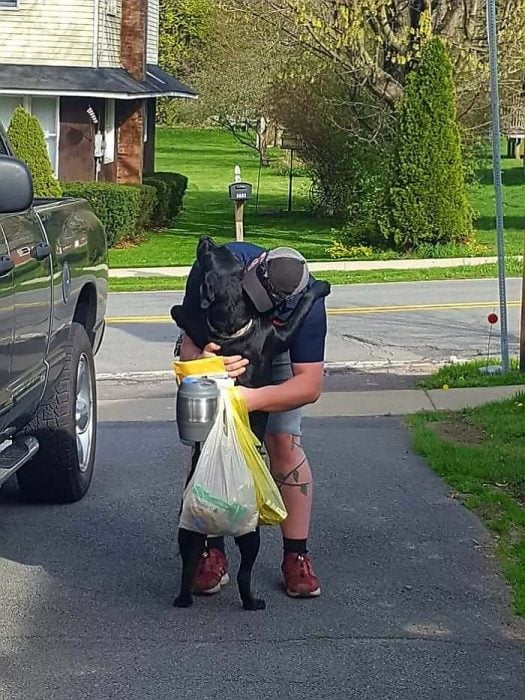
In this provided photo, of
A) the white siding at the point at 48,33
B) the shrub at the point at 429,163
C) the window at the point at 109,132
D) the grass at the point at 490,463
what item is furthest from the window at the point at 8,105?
the grass at the point at 490,463

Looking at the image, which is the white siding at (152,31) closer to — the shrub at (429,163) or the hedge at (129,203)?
the hedge at (129,203)

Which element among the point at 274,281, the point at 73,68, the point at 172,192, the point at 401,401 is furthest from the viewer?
the point at 172,192

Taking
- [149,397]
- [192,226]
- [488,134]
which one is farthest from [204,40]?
[149,397]

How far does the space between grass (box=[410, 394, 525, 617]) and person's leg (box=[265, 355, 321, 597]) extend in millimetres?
885

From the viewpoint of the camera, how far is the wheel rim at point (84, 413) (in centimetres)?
667

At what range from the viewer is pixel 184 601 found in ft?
16.2

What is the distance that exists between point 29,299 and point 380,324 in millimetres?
9485

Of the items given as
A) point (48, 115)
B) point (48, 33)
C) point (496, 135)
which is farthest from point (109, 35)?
point (496, 135)

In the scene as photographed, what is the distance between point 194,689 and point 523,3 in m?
20.4

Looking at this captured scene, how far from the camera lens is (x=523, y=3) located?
22453 mm

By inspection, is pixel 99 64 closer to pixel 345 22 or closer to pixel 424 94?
pixel 345 22

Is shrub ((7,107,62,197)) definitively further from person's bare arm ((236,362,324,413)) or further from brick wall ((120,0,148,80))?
person's bare arm ((236,362,324,413))

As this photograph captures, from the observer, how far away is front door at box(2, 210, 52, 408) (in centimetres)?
504

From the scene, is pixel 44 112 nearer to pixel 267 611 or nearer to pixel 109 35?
pixel 109 35
